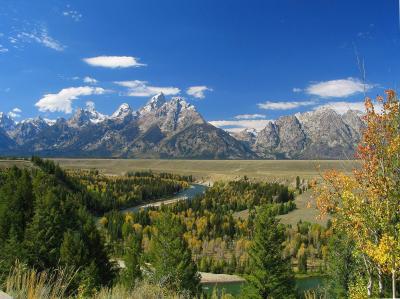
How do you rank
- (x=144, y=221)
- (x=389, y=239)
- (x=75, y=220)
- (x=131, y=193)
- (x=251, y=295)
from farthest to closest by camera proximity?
1. (x=131, y=193)
2. (x=144, y=221)
3. (x=75, y=220)
4. (x=251, y=295)
5. (x=389, y=239)

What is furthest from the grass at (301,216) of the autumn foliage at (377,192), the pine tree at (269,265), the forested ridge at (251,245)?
the autumn foliage at (377,192)

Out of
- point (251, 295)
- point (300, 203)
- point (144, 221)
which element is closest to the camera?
point (251, 295)

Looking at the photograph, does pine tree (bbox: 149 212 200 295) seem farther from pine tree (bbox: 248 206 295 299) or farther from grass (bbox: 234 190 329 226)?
grass (bbox: 234 190 329 226)

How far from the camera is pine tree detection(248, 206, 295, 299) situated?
3953 centimetres

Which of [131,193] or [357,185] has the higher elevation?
[357,185]

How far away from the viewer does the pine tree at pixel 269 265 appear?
39531 millimetres

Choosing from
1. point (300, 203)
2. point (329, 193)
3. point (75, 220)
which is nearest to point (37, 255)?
point (75, 220)

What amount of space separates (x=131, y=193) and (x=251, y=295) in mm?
163907

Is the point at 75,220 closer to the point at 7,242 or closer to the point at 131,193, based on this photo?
the point at 7,242

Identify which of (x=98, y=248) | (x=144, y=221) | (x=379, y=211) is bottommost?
(x=144, y=221)

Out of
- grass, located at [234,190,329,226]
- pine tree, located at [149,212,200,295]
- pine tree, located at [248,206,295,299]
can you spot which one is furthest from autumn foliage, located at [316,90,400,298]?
→ grass, located at [234,190,329,226]

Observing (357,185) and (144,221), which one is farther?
(144,221)

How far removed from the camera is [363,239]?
18.7 m

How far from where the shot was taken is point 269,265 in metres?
40.2
